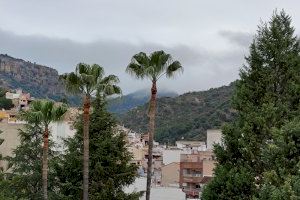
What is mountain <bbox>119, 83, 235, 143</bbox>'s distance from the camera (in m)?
147

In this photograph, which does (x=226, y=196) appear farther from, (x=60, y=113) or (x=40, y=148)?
(x=40, y=148)

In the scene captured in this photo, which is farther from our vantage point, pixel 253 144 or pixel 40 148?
pixel 40 148

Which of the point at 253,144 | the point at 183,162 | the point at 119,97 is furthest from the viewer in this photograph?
the point at 183,162

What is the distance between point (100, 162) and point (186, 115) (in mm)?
135871

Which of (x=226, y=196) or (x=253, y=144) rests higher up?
(x=253, y=144)

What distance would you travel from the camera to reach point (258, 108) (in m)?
25.7

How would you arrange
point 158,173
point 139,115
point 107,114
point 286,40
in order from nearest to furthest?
1. point 286,40
2. point 107,114
3. point 158,173
4. point 139,115

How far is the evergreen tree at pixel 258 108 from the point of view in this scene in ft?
81.0

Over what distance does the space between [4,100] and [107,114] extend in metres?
111

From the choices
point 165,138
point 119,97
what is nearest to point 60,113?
point 119,97

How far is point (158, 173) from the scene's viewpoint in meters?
98.7

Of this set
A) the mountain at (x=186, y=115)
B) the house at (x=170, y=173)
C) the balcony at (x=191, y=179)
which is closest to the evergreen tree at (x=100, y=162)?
the balcony at (x=191, y=179)

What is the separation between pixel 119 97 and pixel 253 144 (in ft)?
26.6

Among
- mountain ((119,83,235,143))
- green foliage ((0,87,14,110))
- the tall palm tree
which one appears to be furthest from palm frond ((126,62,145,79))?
green foliage ((0,87,14,110))
